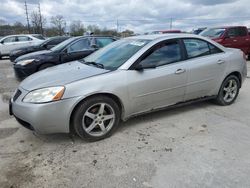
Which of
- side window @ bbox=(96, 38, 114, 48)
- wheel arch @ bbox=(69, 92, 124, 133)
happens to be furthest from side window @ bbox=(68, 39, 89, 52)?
wheel arch @ bbox=(69, 92, 124, 133)

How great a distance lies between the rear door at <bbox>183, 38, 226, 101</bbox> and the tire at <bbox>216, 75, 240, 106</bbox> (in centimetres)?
27

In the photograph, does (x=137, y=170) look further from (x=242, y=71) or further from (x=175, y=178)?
(x=242, y=71)

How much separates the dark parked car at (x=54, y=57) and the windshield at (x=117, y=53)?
3.34 meters

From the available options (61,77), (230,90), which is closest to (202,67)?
(230,90)

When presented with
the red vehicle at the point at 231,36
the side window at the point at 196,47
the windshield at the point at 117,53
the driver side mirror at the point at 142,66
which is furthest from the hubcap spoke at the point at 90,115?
the red vehicle at the point at 231,36

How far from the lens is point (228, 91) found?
4.95m

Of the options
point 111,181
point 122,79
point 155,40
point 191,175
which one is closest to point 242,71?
point 155,40

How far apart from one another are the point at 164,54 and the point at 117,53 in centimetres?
78

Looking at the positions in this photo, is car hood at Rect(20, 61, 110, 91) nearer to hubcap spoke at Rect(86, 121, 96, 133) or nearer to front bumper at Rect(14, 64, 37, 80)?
hubcap spoke at Rect(86, 121, 96, 133)

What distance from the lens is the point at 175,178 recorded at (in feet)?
8.75

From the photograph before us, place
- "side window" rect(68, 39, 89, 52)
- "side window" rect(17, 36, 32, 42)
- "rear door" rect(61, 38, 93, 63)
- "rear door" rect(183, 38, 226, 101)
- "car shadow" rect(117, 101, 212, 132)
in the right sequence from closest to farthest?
"car shadow" rect(117, 101, 212, 132) → "rear door" rect(183, 38, 226, 101) → "rear door" rect(61, 38, 93, 63) → "side window" rect(68, 39, 89, 52) → "side window" rect(17, 36, 32, 42)

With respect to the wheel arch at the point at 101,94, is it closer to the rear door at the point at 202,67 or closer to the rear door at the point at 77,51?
the rear door at the point at 202,67

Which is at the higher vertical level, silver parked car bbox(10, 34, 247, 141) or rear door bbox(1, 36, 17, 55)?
silver parked car bbox(10, 34, 247, 141)

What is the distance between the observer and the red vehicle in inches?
431
